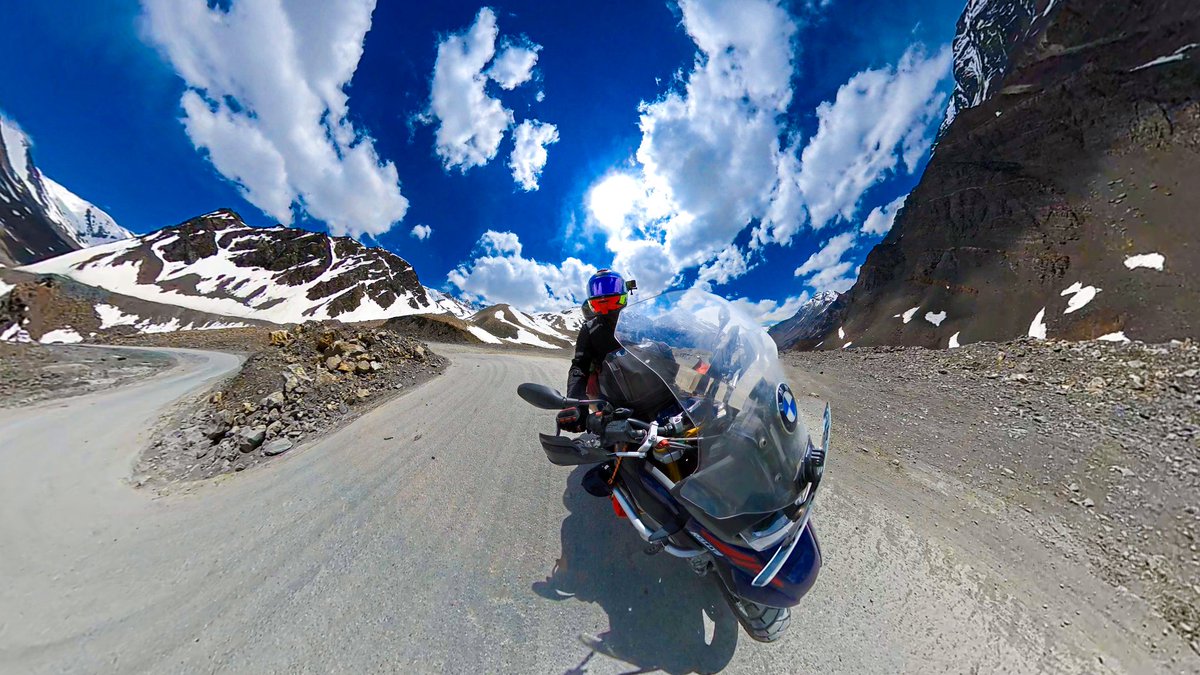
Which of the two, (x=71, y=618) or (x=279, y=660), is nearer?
(x=279, y=660)

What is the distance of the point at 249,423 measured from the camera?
5.80 metres

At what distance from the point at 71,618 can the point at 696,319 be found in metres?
4.87

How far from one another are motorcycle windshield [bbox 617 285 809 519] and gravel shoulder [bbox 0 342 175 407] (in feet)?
46.6

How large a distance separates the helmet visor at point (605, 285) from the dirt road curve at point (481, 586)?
84.7 inches

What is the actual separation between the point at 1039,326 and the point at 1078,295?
297 centimetres

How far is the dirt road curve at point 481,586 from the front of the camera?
2326mm

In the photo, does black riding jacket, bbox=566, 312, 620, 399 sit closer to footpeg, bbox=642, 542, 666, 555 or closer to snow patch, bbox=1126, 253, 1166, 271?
footpeg, bbox=642, 542, 666, 555

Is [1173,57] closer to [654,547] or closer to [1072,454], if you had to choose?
[1072,454]

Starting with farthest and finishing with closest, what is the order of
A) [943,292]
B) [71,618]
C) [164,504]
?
[943,292] < [164,504] < [71,618]

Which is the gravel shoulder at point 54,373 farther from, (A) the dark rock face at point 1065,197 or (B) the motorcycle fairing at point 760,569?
(A) the dark rock face at point 1065,197

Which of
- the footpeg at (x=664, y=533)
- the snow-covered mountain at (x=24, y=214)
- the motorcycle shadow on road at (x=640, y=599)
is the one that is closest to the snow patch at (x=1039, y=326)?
the motorcycle shadow on road at (x=640, y=599)

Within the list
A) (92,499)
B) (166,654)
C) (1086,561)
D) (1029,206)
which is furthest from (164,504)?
(1029,206)

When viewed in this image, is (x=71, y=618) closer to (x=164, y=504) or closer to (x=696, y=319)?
(x=164, y=504)

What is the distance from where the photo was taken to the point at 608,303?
145 inches
